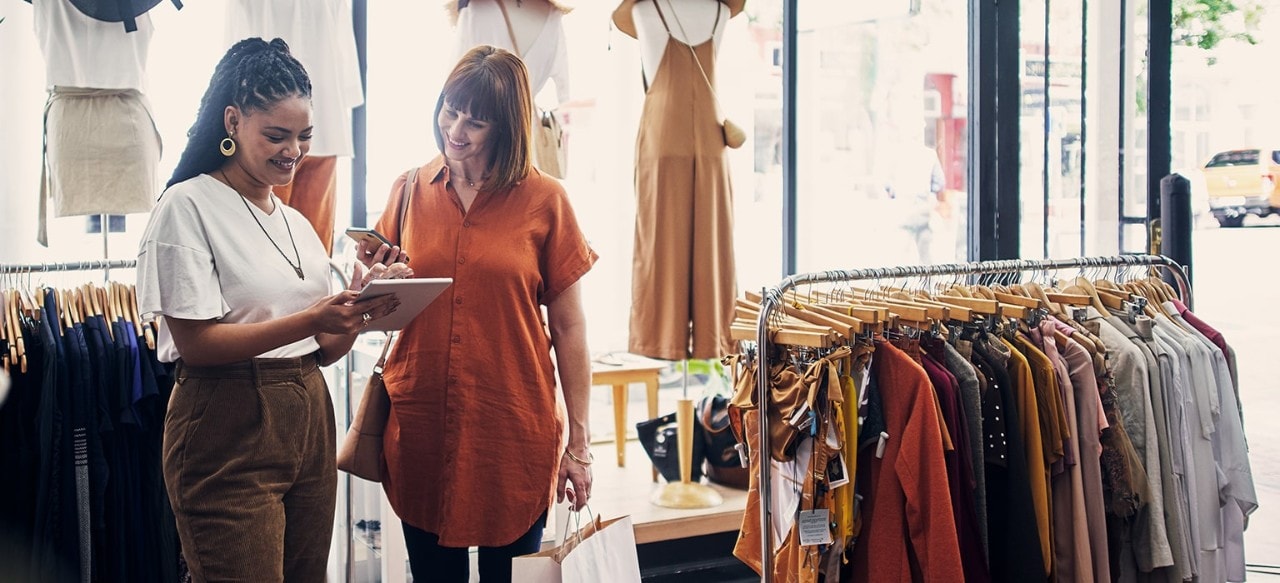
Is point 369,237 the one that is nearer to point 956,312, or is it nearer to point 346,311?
point 346,311

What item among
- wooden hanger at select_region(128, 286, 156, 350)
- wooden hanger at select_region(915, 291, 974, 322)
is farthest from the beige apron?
wooden hanger at select_region(915, 291, 974, 322)

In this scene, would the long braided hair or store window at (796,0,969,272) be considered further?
store window at (796,0,969,272)

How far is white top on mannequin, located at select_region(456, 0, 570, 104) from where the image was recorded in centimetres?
344

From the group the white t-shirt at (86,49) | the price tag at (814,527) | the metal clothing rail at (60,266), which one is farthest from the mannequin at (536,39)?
the price tag at (814,527)

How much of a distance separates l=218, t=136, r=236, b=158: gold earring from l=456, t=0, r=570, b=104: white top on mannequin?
1558 mm

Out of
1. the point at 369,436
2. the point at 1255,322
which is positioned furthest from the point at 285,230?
the point at 1255,322

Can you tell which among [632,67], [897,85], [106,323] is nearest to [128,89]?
[106,323]

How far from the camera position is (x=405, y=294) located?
6.16 feet

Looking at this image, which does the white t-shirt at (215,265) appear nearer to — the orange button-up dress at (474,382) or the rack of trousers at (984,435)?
the orange button-up dress at (474,382)

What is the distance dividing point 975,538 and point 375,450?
1.26m

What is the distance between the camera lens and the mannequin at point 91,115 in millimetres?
2943

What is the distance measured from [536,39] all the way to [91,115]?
1.33 meters

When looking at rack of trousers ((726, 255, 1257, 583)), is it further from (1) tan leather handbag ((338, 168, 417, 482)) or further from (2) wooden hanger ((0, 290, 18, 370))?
(2) wooden hanger ((0, 290, 18, 370))

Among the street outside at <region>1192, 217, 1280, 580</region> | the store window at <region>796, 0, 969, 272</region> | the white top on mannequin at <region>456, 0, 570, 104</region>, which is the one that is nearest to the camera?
the white top on mannequin at <region>456, 0, 570, 104</region>
